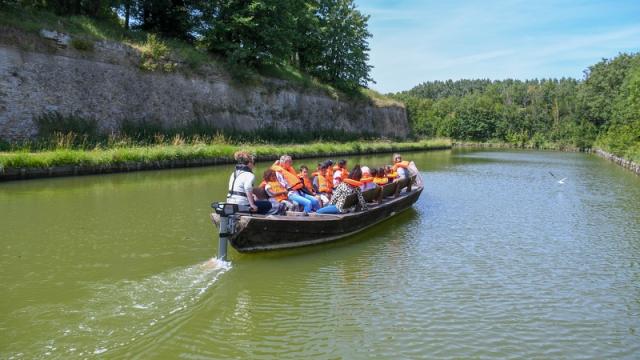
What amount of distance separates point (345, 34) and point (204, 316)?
160 feet

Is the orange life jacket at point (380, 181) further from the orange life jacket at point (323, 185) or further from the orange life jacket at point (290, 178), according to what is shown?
the orange life jacket at point (290, 178)

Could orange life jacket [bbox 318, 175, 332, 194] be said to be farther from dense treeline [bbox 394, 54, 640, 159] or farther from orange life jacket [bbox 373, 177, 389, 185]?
dense treeline [bbox 394, 54, 640, 159]

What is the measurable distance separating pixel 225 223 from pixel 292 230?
4.96ft

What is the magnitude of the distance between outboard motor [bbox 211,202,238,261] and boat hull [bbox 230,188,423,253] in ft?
0.48

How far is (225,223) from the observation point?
8508 mm

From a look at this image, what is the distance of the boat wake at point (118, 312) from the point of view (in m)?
5.42

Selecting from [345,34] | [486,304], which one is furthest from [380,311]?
[345,34]

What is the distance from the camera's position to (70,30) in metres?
26.0

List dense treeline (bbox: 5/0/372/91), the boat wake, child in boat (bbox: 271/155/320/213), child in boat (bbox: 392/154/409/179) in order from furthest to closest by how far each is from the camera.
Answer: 1. dense treeline (bbox: 5/0/372/91)
2. child in boat (bbox: 392/154/409/179)
3. child in boat (bbox: 271/155/320/213)
4. the boat wake

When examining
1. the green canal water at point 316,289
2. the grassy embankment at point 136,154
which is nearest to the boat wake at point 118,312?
the green canal water at point 316,289

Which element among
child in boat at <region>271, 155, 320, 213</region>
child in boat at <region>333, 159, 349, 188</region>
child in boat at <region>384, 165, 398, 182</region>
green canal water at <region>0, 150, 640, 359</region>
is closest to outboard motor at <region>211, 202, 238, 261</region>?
green canal water at <region>0, 150, 640, 359</region>

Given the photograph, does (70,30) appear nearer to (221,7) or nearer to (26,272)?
(221,7)

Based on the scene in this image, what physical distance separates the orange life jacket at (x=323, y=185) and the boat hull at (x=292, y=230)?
1136 mm

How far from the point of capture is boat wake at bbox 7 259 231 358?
17.8 ft
